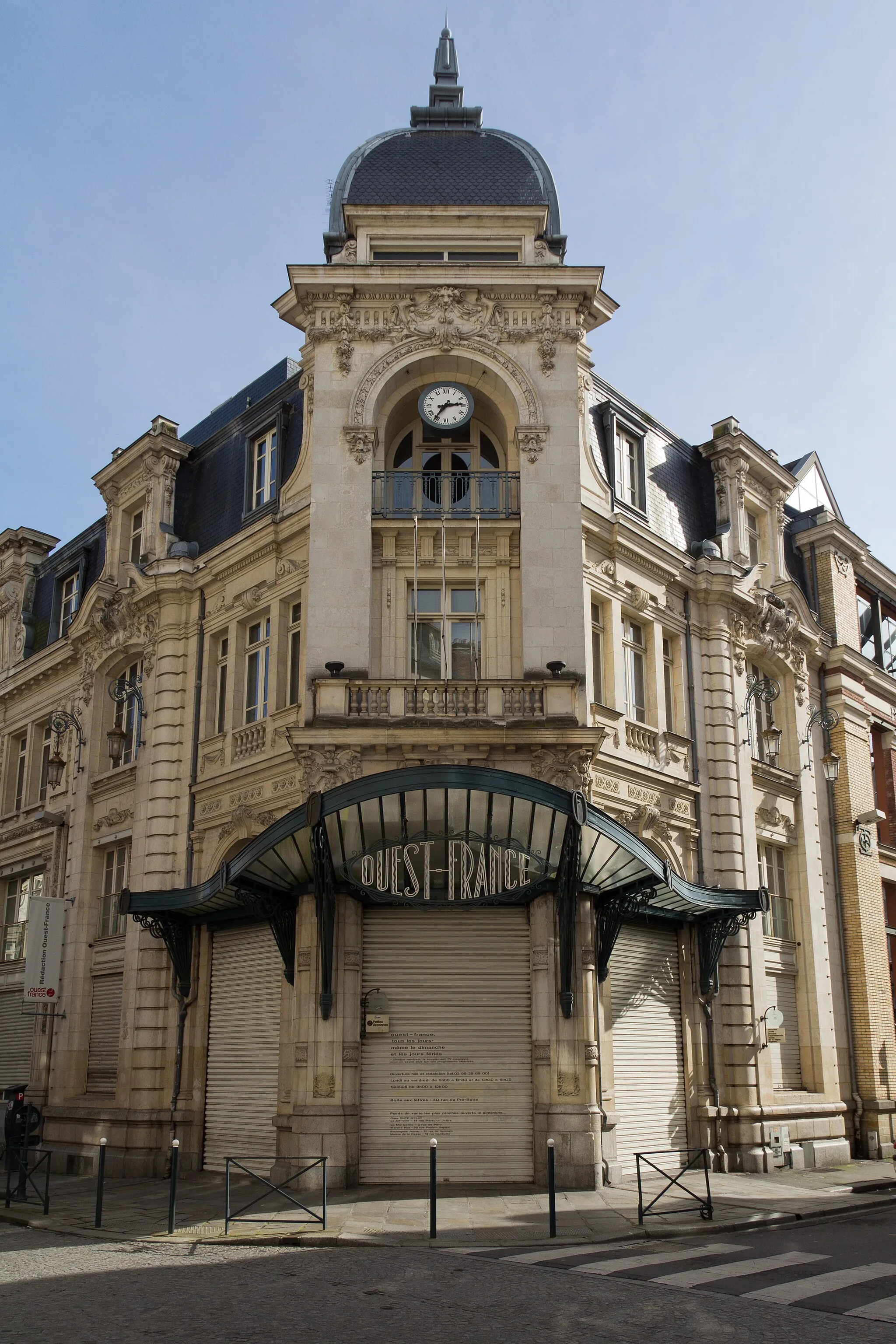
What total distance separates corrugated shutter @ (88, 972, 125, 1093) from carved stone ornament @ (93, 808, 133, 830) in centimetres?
318

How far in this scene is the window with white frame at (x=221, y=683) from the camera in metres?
25.0

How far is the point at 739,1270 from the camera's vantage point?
12758 mm

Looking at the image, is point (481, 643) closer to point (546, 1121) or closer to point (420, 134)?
point (546, 1121)

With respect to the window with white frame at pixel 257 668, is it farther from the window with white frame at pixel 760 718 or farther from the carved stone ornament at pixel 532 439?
the window with white frame at pixel 760 718

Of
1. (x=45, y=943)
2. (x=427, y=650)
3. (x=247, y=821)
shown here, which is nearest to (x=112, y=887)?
(x=45, y=943)

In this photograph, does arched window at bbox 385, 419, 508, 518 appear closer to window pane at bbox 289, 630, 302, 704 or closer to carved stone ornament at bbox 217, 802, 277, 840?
window pane at bbox 289, 630, 302, 704

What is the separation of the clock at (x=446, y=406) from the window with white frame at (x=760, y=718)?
9103mm

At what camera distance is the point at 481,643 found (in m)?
21.6

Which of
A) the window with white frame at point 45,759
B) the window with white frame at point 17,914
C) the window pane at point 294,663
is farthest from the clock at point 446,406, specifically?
the window with white frame at point 17,914

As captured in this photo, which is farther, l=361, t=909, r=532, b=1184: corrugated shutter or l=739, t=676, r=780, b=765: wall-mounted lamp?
l=739, t=676, r=780, b=765: wall-mounted lamp

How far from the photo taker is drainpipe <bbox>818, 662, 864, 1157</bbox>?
2717 cm

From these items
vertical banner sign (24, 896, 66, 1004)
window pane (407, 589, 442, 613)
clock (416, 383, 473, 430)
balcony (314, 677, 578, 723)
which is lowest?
vertical banner sign (24, 896, 66, 1004)

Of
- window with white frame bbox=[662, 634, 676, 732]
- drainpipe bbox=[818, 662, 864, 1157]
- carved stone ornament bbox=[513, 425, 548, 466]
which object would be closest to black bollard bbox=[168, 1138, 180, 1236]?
carved stone ornament bbox=[513, 425, 548, 466]

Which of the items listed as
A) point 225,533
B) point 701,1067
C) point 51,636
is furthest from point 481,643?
point 51,636
